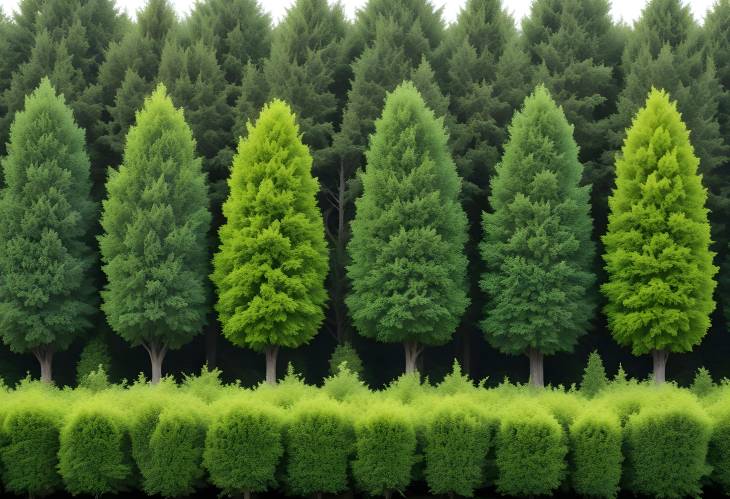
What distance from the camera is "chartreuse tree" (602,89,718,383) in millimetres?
33094

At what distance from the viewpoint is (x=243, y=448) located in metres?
19.9

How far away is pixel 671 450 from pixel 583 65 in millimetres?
22619

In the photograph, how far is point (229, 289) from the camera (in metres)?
34.5

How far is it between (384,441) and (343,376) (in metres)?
4.22

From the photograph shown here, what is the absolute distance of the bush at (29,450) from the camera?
2061cm

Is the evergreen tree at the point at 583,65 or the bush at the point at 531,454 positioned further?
the evergreen tree at the point at 583,65

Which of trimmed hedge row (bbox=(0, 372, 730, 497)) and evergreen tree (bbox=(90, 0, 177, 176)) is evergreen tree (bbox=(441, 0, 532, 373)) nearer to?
evergreen tree (bbox=(90, 0, 177, 176))

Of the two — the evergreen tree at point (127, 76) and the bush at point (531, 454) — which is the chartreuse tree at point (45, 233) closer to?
the evergreen tree at point (127, 76)

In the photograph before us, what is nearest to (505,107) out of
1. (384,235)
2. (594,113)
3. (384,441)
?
(594,113)

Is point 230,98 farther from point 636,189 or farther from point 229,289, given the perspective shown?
point 636,189

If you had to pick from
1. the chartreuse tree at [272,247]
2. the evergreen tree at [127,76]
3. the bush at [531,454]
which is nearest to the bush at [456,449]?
the bush at [531,454]

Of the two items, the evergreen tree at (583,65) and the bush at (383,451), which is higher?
the evergreen tree at (583,65)

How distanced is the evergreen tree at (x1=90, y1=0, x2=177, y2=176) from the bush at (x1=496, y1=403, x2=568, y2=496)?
2472 centimetres

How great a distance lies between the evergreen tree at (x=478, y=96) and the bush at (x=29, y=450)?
797 inches
